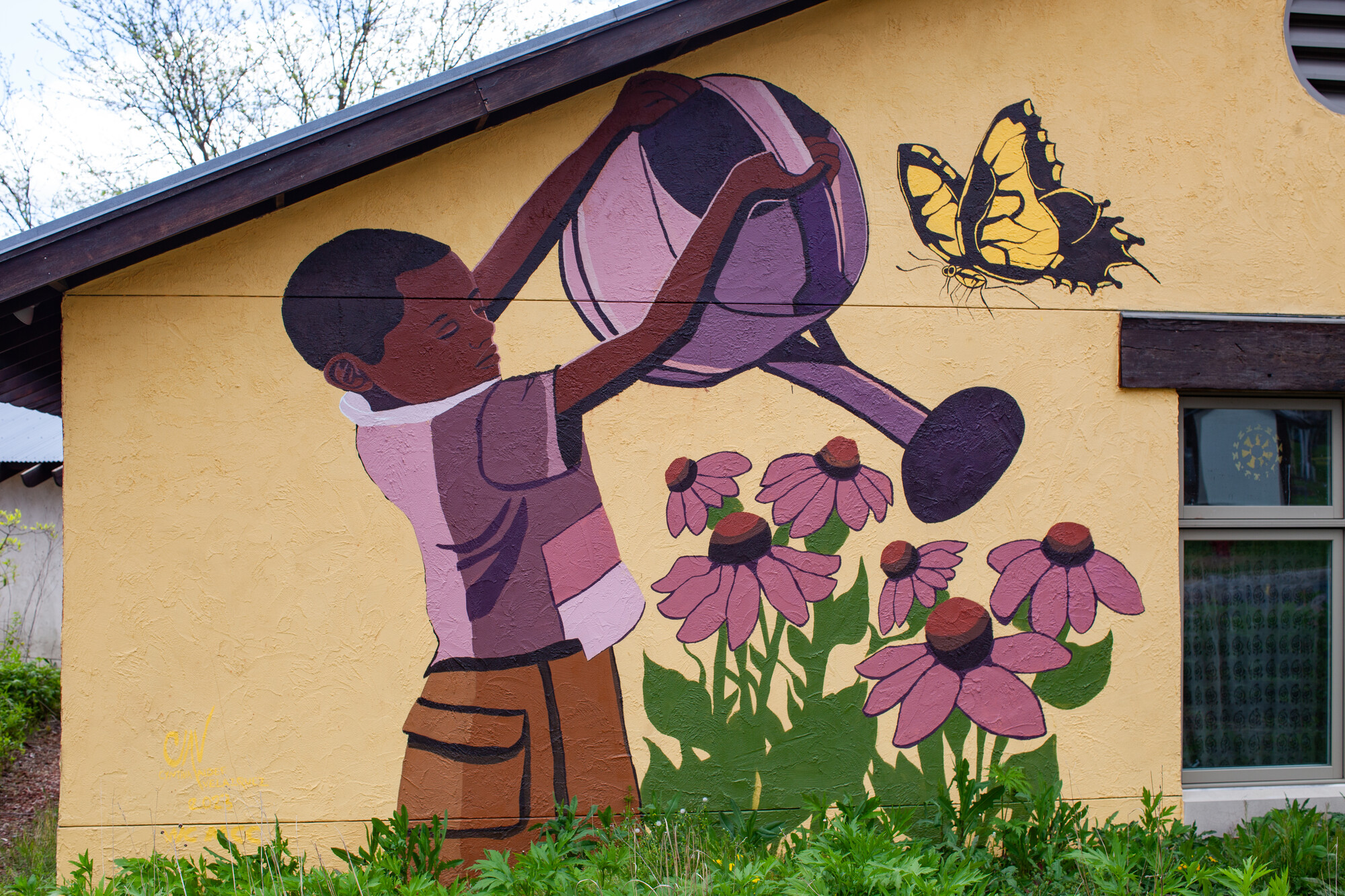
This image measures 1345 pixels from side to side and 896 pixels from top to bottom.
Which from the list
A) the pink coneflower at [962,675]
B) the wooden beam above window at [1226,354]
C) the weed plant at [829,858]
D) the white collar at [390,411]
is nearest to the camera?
the weed plant at [829,858]

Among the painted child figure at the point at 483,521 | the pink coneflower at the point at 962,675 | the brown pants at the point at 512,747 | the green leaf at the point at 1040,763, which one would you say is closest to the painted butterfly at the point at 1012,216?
the pink coneflower at the point at 962,675

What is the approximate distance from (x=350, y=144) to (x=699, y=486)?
6.24ft

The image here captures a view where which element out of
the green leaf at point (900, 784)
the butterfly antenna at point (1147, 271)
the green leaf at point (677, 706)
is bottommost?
the green leaf at point (900, 784)

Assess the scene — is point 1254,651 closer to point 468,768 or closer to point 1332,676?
point 1332,676

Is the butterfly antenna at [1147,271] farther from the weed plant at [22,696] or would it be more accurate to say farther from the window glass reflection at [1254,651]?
the weed plant at [22,696]

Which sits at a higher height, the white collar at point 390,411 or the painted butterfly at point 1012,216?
the painted butterfly at point 1012,216

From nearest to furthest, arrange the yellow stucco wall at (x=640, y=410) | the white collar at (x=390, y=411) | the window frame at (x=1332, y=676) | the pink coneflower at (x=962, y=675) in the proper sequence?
1. the yellow stucco wall at (x=640, y=410)
2. the white collar at (x=390, y=411)
3. the pink coneflower at (x=962, y=675)
4. the window frame at (x=1332, y=676)

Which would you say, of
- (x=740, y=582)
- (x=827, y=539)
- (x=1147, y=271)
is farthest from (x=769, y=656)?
(x=1147, y=271)

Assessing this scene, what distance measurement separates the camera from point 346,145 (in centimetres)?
311

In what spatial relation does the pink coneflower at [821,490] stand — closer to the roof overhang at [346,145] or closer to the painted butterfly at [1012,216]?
the painted butterfly at [1012,216]

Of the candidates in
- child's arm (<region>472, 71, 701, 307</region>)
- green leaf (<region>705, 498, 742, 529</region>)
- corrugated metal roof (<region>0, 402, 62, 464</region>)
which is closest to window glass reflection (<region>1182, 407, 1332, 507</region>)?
green leaf (<region>705, 498, 742, 529</region>)

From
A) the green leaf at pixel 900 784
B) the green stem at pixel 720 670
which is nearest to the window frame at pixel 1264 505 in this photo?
the green leaf at pixel 900 784

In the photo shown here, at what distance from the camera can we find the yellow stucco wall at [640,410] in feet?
10.4

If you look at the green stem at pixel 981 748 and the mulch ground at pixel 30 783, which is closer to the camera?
the green stem at pixel 981 748
